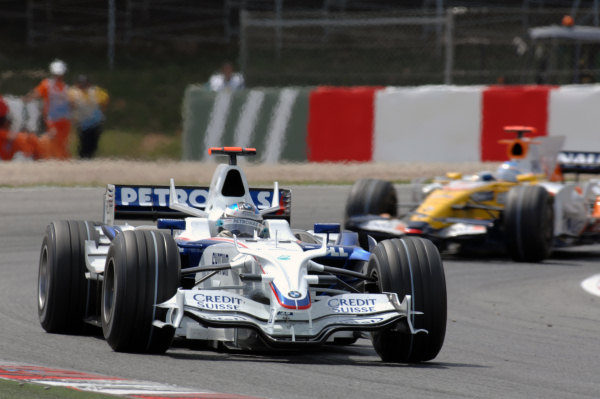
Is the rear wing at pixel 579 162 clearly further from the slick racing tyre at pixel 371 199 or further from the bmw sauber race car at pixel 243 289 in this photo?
the bmw sauber race car at pixel 243 289

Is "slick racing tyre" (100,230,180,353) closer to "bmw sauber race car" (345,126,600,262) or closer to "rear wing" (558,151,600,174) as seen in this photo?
"bmw sauber race car" (345,126,600,262)

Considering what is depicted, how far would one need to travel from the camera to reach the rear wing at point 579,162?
16062 mm

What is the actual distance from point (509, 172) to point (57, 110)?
376 inches

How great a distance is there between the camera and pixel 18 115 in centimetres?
2289

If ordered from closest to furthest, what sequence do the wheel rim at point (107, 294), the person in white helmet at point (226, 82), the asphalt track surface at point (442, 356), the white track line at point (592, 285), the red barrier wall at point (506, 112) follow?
1. the asphalt track surface at point (442, 356)
2. the wheel rim at point (107, 294)
3. the white track line at point (592, 285)
4. the red barrier wall at point (506, 112)
5. the person in white helmet at point (226, 82)

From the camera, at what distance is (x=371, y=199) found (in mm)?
14938

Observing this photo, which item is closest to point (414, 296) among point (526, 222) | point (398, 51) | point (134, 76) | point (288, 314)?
point (288, 314)

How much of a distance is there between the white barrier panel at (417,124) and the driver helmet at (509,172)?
5882 millimetres

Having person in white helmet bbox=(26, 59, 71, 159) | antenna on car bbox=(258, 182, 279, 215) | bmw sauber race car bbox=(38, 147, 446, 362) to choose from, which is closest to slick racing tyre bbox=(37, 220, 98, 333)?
bmw sauber race car bbox=(38, 147, 446, 362)

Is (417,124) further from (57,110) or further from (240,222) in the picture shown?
(240,222)

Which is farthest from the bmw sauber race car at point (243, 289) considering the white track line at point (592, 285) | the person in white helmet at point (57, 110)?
the person in white helmet at point (57, 110)

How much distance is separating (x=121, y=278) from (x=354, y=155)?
13863mm

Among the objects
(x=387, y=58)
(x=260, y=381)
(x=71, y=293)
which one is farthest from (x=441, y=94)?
(x=260, y=381)

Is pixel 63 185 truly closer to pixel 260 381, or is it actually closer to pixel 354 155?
pixel 354 155
